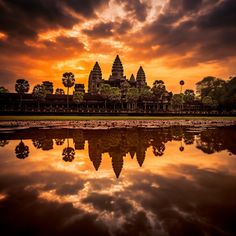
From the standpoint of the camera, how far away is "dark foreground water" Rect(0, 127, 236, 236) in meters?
4.07

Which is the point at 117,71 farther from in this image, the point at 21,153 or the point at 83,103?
the point at 21,153

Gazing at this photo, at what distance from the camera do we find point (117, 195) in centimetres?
555

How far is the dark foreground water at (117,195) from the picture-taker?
4066 mm

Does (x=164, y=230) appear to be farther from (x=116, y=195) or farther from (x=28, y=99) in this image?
(x=28, y=99)

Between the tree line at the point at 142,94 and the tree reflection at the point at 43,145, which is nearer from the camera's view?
the tree reflection at the point at 43,145

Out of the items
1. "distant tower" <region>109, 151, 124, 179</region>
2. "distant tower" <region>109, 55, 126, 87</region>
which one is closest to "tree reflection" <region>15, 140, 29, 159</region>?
"distant tower" <region>109, 151, 124, 179</region>

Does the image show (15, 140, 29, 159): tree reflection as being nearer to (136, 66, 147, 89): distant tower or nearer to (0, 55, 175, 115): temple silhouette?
(0, 55, 175, 115): temple silhouette

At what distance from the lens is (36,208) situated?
15.6ft

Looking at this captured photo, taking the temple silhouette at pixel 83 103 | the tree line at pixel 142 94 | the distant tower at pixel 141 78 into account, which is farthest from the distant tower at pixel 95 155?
the distant tower at pixel 141 78

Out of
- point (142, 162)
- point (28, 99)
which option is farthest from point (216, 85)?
point (142, 162)

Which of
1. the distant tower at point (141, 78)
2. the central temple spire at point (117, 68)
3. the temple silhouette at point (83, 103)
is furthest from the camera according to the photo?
the distant tower at point (141, 78)

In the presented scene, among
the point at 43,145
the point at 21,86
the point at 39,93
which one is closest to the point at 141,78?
the point at 21,86

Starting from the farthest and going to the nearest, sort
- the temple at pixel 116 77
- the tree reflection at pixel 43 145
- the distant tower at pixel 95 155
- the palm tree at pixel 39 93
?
the temple at pixel 116 77 < the palm tree at pixel 39 93 < the tree reflection at pixel 43 145 < the distant tower at pixel 95 155

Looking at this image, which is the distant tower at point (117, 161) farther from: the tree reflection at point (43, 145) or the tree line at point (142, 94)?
the tree line at point (142, 94)
